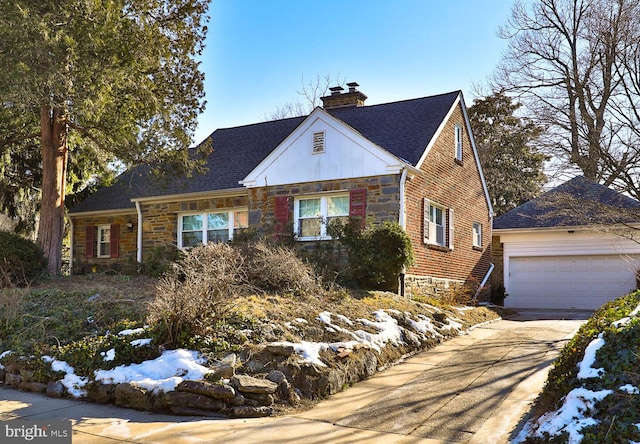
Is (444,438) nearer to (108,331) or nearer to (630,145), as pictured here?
(108,331)

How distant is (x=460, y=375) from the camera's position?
7.71 m

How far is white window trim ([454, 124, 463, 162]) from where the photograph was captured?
17.2 meters

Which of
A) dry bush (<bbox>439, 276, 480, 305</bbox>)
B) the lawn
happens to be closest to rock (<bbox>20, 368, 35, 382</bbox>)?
the lawn

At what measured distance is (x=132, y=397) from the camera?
6.35 metres

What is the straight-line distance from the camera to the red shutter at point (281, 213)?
14.7 meters

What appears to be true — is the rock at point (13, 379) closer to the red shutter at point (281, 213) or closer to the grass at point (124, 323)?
the grass at point (124, 323)

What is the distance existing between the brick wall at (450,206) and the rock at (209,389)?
8104 millimetres

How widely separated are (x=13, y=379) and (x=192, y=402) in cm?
282

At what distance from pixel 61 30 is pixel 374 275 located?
8.12m

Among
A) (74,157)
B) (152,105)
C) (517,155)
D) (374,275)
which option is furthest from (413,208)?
(517,155)

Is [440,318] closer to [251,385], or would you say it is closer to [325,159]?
[325,159]

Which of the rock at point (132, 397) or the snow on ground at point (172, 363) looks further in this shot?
the snow on ground at point (172, 363)

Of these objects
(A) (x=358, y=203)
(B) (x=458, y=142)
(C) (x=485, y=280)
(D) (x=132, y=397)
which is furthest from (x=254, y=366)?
(C) (x=485, y=280)

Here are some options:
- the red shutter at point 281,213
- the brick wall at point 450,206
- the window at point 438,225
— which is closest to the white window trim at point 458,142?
the brick wall at point 450,206
